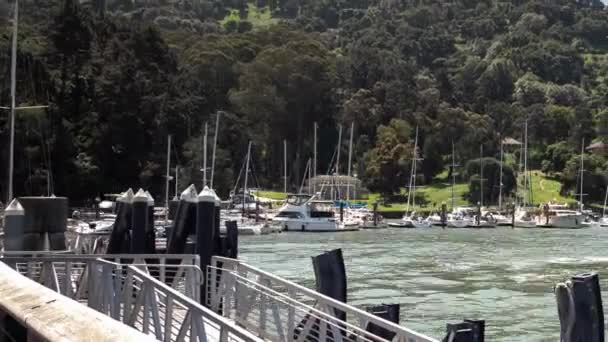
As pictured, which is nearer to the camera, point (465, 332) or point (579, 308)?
point (465, 332)

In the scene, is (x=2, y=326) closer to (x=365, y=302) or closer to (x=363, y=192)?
(x=365, y=302)

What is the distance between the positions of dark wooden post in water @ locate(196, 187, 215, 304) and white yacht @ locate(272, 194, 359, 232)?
6948cm

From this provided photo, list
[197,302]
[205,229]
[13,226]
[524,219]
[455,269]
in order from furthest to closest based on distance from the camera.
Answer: [524,219], [455,269], [13,226], [205,229], [197,302]

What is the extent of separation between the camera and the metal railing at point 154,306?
7969mm

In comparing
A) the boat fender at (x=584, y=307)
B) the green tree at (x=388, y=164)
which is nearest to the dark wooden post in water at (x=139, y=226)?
the boat fender at (x=584, y=307)

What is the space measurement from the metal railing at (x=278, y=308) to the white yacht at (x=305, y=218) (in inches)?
2722

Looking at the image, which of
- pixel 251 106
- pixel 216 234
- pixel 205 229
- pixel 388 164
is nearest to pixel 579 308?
pixel 205 229

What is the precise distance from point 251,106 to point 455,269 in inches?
3147

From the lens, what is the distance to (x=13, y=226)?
59.3 ft

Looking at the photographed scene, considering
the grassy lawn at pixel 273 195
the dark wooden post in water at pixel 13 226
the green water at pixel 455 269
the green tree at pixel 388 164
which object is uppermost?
the green tree at pixel 388 164

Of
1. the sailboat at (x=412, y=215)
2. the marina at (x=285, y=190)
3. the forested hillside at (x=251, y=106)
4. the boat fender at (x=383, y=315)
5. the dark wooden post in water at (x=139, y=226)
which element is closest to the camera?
the marina at (x=285, y=190)

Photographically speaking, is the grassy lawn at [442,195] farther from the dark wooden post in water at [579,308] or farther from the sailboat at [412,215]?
the dark wooden post in water at [579,308]

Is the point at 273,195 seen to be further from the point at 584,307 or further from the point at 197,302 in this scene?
the point at 197,302

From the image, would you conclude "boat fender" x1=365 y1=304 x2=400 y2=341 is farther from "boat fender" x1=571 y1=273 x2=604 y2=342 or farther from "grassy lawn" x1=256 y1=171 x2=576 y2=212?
"grassy lawn" x1=256 y1=171 x2=576 y2=212
